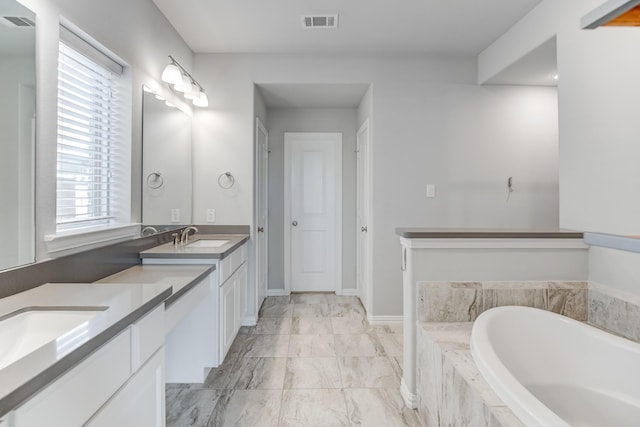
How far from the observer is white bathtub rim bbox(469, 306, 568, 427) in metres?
0.92

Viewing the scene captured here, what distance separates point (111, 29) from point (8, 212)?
3.91 ft

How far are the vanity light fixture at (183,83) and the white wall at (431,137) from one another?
312 mm

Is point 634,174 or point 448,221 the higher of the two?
A: point 634,174

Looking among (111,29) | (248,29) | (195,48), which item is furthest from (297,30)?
(111,29)

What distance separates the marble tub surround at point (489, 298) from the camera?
180cm

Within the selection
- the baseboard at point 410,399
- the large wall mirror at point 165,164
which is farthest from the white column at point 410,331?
the large wall mirror at point 165,164

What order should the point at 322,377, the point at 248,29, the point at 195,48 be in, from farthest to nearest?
the point at 195,48 → the point at 248,29 → the point at 322,377

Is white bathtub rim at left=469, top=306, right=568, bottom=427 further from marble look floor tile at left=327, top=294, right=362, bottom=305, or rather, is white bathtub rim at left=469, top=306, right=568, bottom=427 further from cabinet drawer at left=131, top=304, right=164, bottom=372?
marble look floor tile at left=327, top=294, right=362, bottom=305

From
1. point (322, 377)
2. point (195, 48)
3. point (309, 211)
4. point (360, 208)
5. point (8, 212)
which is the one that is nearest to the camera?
point (8, 212)

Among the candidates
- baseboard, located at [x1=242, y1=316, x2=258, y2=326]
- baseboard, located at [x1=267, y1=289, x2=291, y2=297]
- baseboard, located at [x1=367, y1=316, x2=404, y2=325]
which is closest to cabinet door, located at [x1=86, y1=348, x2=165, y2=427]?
baseboard, located at [x1=242, y1=316, x2=258, y2=326]

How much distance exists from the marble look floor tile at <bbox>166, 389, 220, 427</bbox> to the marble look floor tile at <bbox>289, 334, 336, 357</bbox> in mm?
709

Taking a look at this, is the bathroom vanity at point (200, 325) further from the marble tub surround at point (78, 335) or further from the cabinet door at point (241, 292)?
the marble tub surround at point (78, 335)

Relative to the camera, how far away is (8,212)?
3.98ft

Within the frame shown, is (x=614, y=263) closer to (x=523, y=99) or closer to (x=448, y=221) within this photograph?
(x=448, y=221)
